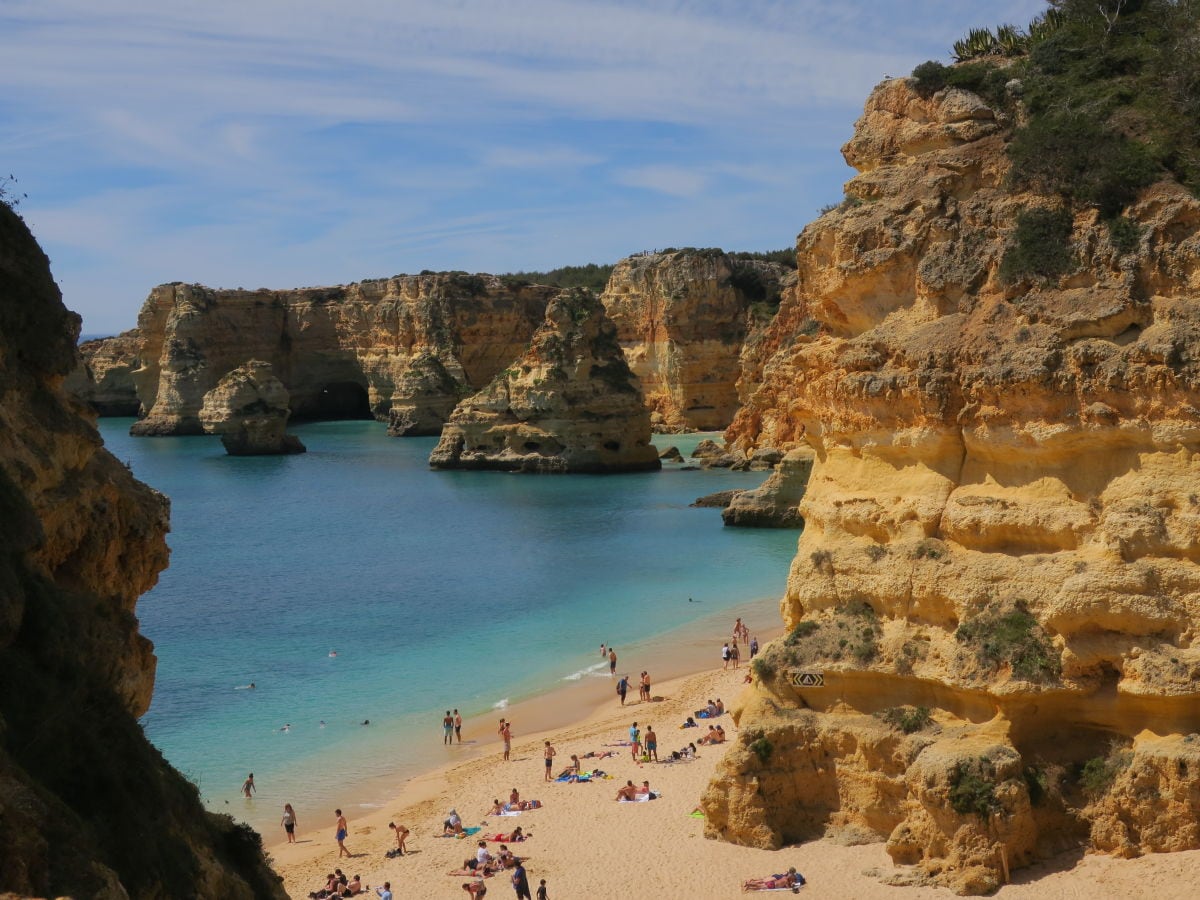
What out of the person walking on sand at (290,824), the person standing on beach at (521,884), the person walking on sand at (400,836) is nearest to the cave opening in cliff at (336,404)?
the person walking on sand at (290,824)

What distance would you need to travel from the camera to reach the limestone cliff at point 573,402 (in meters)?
70.0

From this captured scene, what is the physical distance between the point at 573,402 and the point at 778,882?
5548cm

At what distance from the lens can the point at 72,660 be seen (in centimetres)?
918

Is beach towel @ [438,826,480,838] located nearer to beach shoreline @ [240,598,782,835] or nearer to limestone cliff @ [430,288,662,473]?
beach shoreline @ [240,598,782,835]

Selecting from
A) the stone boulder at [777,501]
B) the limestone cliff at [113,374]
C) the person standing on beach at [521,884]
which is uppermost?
the limestone cliff at [113,374]

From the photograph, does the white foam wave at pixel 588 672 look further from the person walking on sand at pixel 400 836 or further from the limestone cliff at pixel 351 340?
the limestone cliff at pixel 351 340

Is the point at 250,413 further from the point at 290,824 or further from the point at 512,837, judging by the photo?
the point at 512,837

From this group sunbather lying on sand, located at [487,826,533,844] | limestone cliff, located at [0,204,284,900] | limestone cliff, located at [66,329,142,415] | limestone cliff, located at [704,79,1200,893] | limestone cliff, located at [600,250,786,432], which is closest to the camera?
limestone cliff, located at [0,204,284,900]

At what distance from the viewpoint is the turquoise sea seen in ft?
86.5

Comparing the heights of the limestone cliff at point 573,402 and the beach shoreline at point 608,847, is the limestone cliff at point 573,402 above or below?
above

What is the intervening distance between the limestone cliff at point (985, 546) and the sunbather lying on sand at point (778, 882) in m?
0.70

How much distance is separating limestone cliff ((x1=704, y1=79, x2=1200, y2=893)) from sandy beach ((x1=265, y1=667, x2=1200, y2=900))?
17.1 inches

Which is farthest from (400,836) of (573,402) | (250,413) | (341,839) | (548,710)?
(250,413)

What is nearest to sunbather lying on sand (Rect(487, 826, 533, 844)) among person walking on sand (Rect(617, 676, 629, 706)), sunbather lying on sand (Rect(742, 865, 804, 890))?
sunbather lying on sand (Rect(742, 865, 804, 890))
